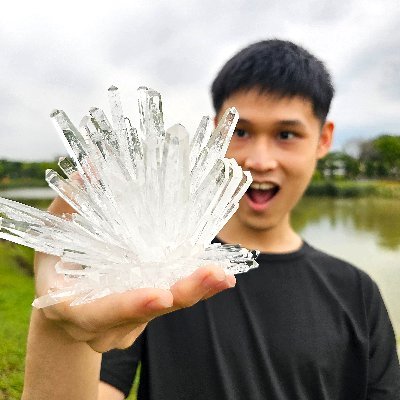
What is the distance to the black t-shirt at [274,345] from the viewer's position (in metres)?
1.52

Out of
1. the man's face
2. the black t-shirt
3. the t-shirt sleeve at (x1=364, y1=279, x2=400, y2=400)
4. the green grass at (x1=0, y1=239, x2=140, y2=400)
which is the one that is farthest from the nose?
the green grass at (x1=0, y1=239, x2=140, y2=400)

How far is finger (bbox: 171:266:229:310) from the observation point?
70cm

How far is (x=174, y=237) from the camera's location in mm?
836

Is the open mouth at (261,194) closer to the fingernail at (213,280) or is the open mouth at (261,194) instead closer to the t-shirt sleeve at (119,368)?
the t-shirt sleeve at (119,368)

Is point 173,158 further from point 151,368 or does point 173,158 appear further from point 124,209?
point 151,368

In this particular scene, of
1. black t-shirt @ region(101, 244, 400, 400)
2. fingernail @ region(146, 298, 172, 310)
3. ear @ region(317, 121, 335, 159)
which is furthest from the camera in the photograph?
ear @ region(317, 121, 335, 159)

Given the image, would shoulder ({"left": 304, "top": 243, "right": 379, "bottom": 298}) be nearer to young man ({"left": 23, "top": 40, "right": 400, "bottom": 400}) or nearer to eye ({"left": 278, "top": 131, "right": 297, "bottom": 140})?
young man ({"left": 23, "top": 40, "right": 400, "bottom": 400})

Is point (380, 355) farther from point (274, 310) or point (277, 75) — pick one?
point (277, 75)

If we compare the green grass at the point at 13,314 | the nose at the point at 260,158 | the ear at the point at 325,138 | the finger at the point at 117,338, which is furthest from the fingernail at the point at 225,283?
the green grass at the point at 13,314

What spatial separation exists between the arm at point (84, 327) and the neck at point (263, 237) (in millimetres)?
914

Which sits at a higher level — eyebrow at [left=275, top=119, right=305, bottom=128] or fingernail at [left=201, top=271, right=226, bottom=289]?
eyebrow at [left=275, top=119, right=305, bottom=128]

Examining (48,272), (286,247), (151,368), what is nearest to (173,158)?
(48,272)

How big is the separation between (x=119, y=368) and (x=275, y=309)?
0.54 m

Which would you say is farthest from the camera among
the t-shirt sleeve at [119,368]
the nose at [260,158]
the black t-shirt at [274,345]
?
the nose at [260,158]
